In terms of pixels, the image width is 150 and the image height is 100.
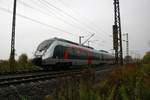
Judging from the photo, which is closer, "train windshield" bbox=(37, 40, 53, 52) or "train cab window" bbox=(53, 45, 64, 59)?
"train cab window" bbox=(53, 45, 64, 59)

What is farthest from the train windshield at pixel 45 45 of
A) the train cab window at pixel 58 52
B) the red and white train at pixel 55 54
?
the train cab window at pixel 58 52

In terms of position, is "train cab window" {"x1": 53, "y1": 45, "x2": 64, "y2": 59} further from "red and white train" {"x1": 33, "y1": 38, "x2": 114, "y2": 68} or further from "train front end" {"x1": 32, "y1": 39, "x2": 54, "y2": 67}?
"train front end" {"x1": 32, "y1": 39, "x2": 54, "y2": 67}

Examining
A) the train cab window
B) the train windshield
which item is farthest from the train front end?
the train cab window

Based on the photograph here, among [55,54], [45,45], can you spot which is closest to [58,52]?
[55,54]

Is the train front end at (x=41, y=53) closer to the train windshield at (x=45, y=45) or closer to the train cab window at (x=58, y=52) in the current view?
the train windshield at (x=45, y=45)

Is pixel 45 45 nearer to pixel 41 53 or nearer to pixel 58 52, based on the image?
pixel 41 53

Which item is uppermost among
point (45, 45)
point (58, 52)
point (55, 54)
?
point (45, 45)

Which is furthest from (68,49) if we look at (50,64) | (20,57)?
(20,57)

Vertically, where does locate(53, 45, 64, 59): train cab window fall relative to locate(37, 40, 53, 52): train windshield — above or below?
below

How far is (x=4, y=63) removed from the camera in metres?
21.3

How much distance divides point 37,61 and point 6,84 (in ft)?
30.9

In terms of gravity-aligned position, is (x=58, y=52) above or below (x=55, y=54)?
above

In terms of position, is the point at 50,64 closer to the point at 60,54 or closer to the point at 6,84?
the point at 60,54

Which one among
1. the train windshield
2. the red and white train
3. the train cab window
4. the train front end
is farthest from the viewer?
the train windshield
